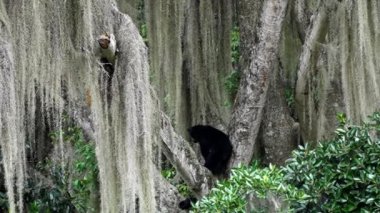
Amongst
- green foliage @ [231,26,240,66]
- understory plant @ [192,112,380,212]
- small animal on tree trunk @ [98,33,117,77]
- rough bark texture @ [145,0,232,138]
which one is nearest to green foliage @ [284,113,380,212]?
understory plant @ [192,112,380,212]

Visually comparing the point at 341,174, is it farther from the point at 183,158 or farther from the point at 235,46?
the point at 235,46

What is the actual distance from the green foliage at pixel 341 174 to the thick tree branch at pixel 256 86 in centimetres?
149

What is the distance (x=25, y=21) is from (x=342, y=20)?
2710 millimetres

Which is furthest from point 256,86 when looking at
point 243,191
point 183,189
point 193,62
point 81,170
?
point 243,191

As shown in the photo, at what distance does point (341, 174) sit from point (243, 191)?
521 mm

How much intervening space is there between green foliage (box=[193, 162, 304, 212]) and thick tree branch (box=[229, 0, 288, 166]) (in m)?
1.60

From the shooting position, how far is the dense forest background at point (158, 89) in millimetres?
3877

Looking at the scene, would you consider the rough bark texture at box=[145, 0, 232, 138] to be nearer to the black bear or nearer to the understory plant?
the black bear

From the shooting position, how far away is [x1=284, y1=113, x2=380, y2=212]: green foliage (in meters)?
3.97

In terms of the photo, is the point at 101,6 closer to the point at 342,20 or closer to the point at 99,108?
the point at 99,108

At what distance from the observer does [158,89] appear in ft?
20.0

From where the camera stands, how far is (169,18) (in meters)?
5.96

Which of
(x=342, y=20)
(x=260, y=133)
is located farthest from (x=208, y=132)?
(x=342, y=20)

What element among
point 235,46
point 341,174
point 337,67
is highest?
point 235,46
